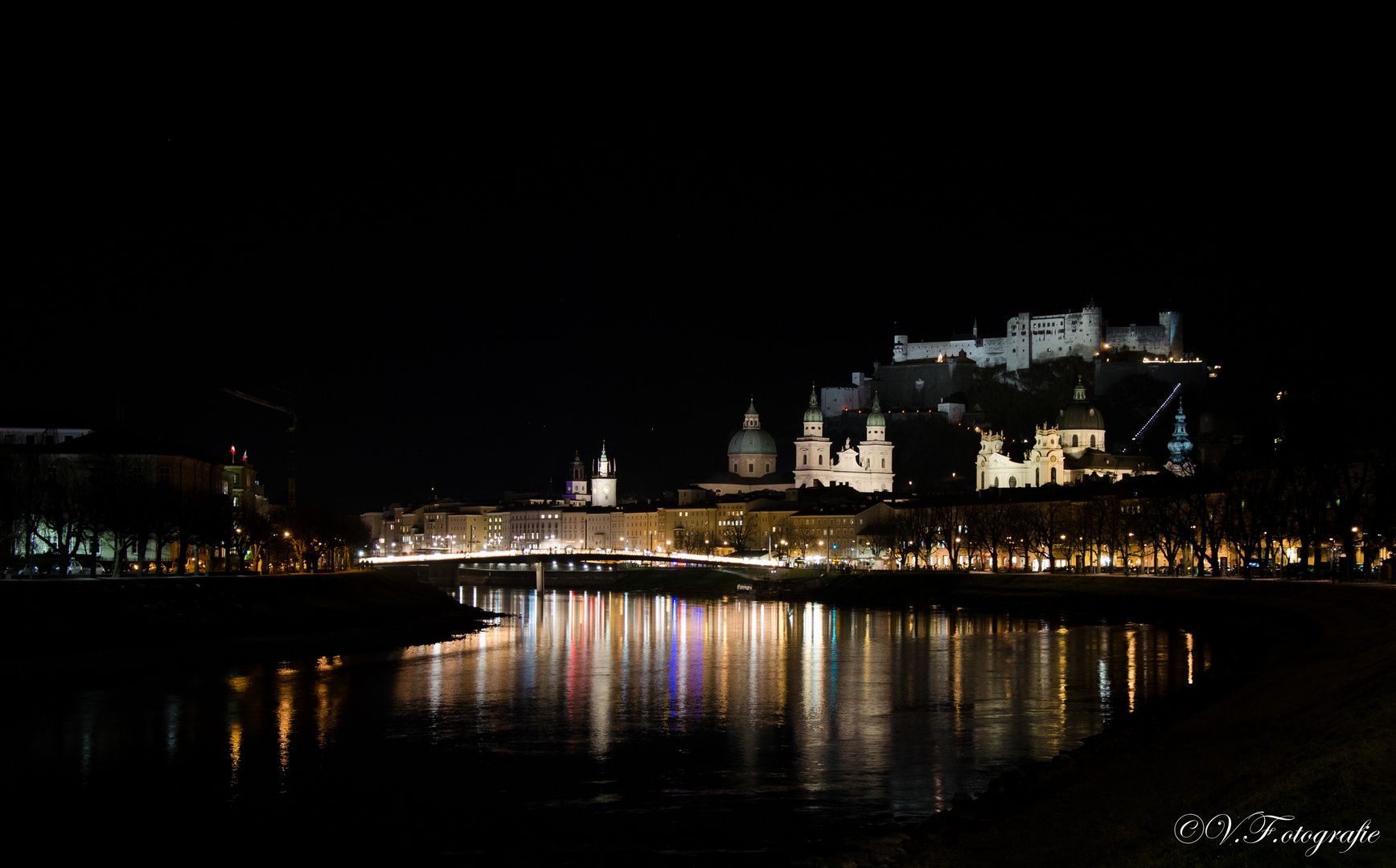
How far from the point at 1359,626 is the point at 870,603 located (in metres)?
45.7

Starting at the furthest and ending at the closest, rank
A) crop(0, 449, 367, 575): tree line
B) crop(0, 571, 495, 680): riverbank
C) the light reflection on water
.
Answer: crop(0, 449, 367, 575): tree line < crop(0, 571, 495, 680): riverbank < the light reflection on water

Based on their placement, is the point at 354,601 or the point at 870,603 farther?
the point at 870,603

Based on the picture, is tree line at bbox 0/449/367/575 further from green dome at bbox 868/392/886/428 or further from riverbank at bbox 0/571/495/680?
green dome at bbox 868/392/886/428

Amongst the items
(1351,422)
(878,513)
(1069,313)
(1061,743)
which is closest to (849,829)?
(1061,743)

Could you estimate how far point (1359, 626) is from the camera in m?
34.0

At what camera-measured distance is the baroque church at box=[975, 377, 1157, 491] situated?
399 feet

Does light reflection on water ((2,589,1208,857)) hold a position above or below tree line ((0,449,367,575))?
below

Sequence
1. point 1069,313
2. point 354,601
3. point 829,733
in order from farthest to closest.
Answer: point 1069,313 → point 354,601 → point 829,733

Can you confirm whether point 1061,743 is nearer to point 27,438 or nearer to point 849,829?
point 849,829

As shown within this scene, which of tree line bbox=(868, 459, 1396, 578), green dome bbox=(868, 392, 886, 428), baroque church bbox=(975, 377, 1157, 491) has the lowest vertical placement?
tree line bbox=(868, 459, 1396, 578)

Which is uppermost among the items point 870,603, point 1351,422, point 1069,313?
point 1069,313

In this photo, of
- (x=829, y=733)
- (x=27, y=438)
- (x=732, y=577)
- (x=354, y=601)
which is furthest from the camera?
(x=732, y=577)

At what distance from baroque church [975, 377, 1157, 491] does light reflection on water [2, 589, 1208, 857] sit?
250 feet

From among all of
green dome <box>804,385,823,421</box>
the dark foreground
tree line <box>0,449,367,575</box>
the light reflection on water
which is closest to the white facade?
green dome <box>804,385,823,421</box>
